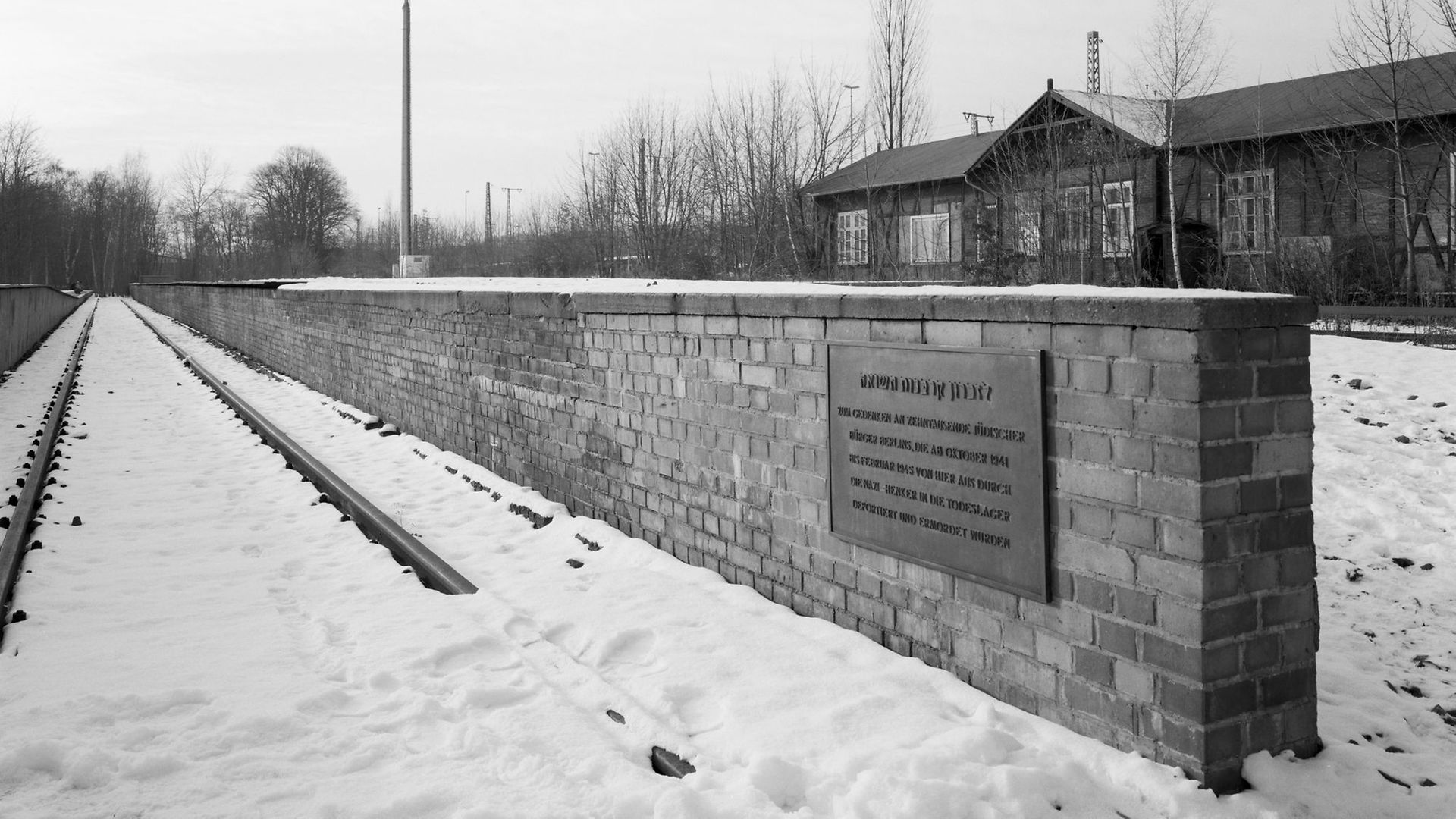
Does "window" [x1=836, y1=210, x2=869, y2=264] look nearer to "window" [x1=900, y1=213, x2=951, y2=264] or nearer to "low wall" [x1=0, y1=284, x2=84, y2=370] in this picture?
"window" [x1=900, y1=213, x2=951, y2=264]

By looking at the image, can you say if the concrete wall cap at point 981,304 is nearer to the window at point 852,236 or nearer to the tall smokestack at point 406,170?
the tall smokestack at point 406,170

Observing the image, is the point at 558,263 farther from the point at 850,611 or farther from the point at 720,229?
the point at 850,611

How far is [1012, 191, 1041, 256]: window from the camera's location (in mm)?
23672

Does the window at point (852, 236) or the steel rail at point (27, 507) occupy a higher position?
the window at point (852, 236)

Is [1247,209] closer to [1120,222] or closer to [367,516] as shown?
[1120,222]

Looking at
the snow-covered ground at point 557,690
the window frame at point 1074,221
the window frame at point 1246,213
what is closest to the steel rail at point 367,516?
the snow-covered ground at point 557,690

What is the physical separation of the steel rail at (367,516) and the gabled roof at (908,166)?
21.4 metres

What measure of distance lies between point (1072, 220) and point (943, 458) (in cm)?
2120

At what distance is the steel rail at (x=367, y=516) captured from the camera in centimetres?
546

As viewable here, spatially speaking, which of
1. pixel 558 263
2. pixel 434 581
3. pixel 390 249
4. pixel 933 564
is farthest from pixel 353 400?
pixel 390 249

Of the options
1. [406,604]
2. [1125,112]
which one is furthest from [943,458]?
[1125,112]

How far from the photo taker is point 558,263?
33344mm

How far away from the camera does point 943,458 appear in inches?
155

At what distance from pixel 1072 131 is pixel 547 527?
22.3 meters
